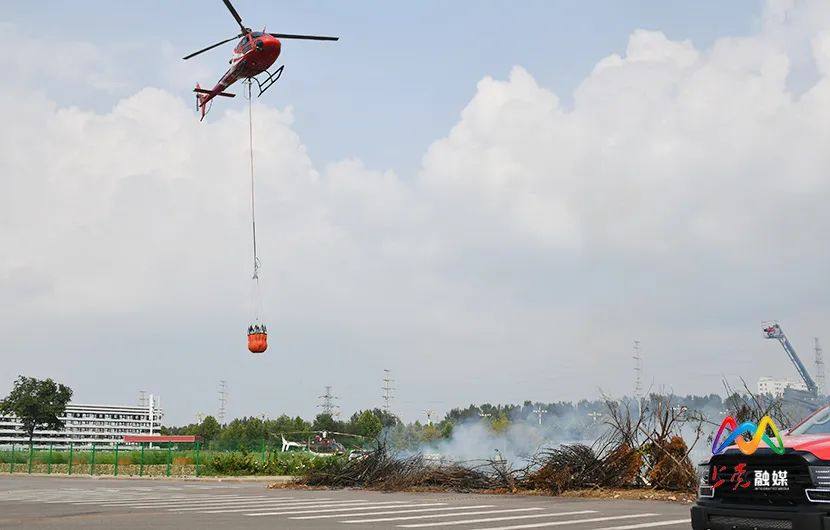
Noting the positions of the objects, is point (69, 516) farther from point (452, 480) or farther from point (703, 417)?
point (703, 417)

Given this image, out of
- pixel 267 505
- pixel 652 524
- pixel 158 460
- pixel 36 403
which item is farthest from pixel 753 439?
pixel 36 403

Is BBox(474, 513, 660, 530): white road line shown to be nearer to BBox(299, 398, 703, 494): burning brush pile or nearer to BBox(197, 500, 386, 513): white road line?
BBox(299, 398, 703, 494): burning brush pile

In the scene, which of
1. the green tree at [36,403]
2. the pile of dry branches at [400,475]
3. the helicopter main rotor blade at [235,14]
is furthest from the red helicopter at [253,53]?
the green tree at [36,403]

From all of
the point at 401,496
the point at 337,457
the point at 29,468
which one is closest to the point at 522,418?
the point at 337,457

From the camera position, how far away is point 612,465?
62.4 ft

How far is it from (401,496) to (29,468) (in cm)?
3011

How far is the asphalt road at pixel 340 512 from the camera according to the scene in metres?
12.8

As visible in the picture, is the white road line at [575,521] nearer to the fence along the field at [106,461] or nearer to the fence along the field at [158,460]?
the fence along the field at [158,460]

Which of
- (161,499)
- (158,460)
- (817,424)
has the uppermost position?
(817,424)

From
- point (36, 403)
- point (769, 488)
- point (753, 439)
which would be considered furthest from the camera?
point (36, 403)

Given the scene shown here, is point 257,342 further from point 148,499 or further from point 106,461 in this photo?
point 106,461

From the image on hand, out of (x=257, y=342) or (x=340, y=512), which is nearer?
(x=340, y=512)

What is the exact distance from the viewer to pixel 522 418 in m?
32.9

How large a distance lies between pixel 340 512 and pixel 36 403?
7716cm
